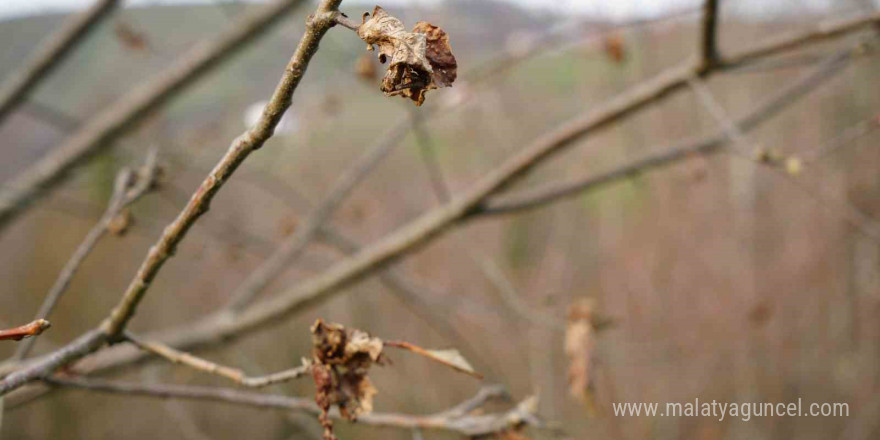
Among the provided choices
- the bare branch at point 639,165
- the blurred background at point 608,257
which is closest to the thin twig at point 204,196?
the bare branch at point 639,165

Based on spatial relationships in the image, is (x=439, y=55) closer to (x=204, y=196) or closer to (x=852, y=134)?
(x=204, y=196)

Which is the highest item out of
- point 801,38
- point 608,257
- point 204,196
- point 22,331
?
point 608,257

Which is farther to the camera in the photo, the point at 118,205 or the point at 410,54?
the point at 118,205

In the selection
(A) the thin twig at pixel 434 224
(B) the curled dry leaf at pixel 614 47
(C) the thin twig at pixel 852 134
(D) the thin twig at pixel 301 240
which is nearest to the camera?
(C) the thin twig at pixel 852 134

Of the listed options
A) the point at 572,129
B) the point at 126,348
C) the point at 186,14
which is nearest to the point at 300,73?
the point at 572,129

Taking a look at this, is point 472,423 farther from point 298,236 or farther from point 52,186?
point 52,186

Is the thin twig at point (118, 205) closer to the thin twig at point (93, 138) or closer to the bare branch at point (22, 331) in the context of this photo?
the bare branch at point (22, 331)

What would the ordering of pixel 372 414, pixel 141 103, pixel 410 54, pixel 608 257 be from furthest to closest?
1. pixel 608 257
2. pixel 141 103
3. pixel 372 414
4. pixel 410 54

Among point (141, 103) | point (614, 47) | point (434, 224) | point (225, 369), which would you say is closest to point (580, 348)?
point (434, 224)

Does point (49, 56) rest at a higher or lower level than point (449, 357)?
higher
